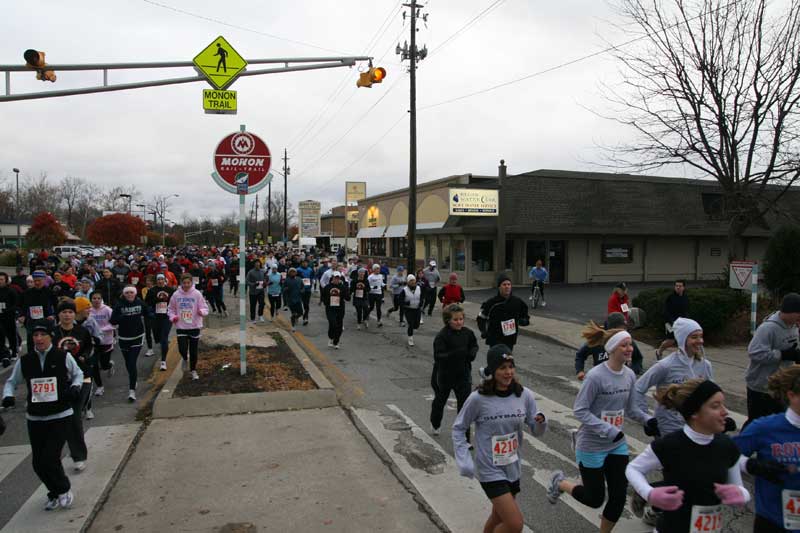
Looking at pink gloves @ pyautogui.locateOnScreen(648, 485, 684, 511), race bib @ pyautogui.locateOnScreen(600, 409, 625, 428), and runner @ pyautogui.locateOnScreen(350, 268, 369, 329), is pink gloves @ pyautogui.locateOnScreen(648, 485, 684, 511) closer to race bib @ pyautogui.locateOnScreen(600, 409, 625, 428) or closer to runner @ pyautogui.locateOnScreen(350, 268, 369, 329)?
race bib @ pyautogui.locateOnScreen(600, 409, 625, 428)

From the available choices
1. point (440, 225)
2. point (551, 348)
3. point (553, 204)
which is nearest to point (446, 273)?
point (440, 225)

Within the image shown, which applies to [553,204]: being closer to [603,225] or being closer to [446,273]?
[603,225]

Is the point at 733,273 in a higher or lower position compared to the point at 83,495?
higher

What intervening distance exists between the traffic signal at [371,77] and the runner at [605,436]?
392 inches

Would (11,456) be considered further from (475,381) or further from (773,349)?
(773,349)

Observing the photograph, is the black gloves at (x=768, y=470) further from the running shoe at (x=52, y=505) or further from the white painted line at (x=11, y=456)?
the white painted line at (x=11, y=456)

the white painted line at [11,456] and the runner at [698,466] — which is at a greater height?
the runner at [698,466]

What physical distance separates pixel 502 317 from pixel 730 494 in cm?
508

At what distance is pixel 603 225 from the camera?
29.4 m

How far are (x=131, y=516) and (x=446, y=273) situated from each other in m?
25.8

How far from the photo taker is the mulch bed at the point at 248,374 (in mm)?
8055

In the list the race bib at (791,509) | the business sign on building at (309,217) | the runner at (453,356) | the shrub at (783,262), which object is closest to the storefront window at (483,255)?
the shrub at (783,262)

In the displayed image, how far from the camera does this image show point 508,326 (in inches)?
311

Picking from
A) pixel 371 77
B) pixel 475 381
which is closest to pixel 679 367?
pixel 475 381
